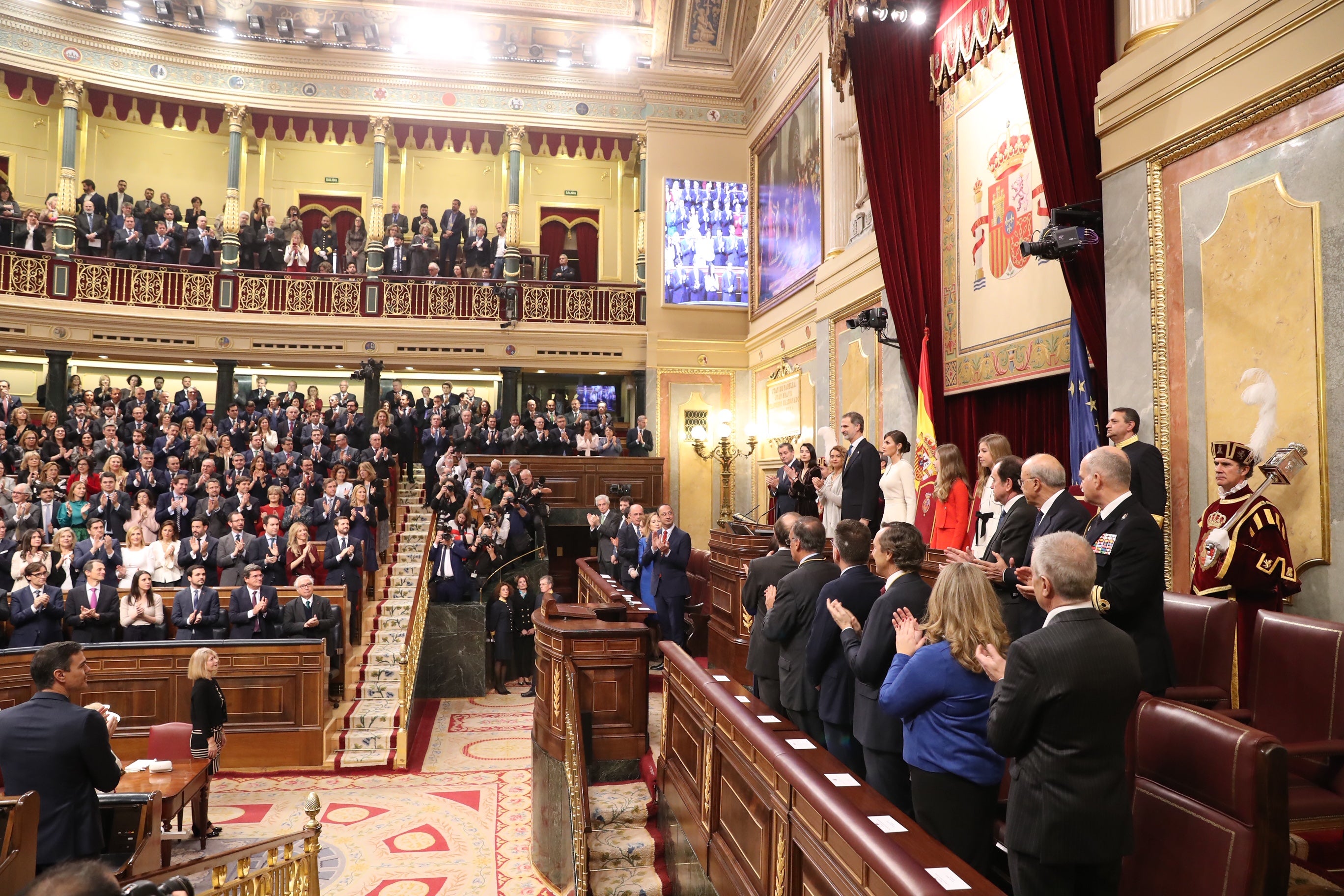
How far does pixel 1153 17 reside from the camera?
4.62 meters

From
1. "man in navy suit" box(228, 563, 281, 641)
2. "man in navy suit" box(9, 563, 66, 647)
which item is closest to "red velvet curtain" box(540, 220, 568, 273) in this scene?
"man in navy suit" box(228, 563, 281, 641)

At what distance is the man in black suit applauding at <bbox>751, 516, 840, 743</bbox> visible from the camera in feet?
12.0

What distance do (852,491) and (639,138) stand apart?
11.1m

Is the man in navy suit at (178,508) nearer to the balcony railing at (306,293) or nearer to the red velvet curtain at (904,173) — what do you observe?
the balcony railing at (306,293)

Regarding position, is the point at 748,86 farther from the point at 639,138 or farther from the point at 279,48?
the point at 279,48

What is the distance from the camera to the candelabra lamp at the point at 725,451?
1341 centimetres

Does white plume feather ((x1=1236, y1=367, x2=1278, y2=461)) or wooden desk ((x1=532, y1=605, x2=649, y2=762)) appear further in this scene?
wooden desk ((x1=532, y1=605, x2=649, y2=762))

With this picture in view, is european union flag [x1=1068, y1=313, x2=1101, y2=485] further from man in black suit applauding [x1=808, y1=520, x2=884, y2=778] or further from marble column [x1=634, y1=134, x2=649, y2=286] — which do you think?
marble column [x1=634, y1=134, x2=649, y2=286]

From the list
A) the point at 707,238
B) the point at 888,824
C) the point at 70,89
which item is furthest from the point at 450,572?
the point at 70,89

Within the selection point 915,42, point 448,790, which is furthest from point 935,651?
point 915,42

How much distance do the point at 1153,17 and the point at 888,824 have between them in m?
4.44

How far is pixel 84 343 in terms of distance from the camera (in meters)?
13.7

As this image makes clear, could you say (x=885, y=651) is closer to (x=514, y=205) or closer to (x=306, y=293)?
(x=306, y=293)

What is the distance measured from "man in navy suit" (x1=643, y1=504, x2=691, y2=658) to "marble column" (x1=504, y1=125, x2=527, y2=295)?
820 cm
